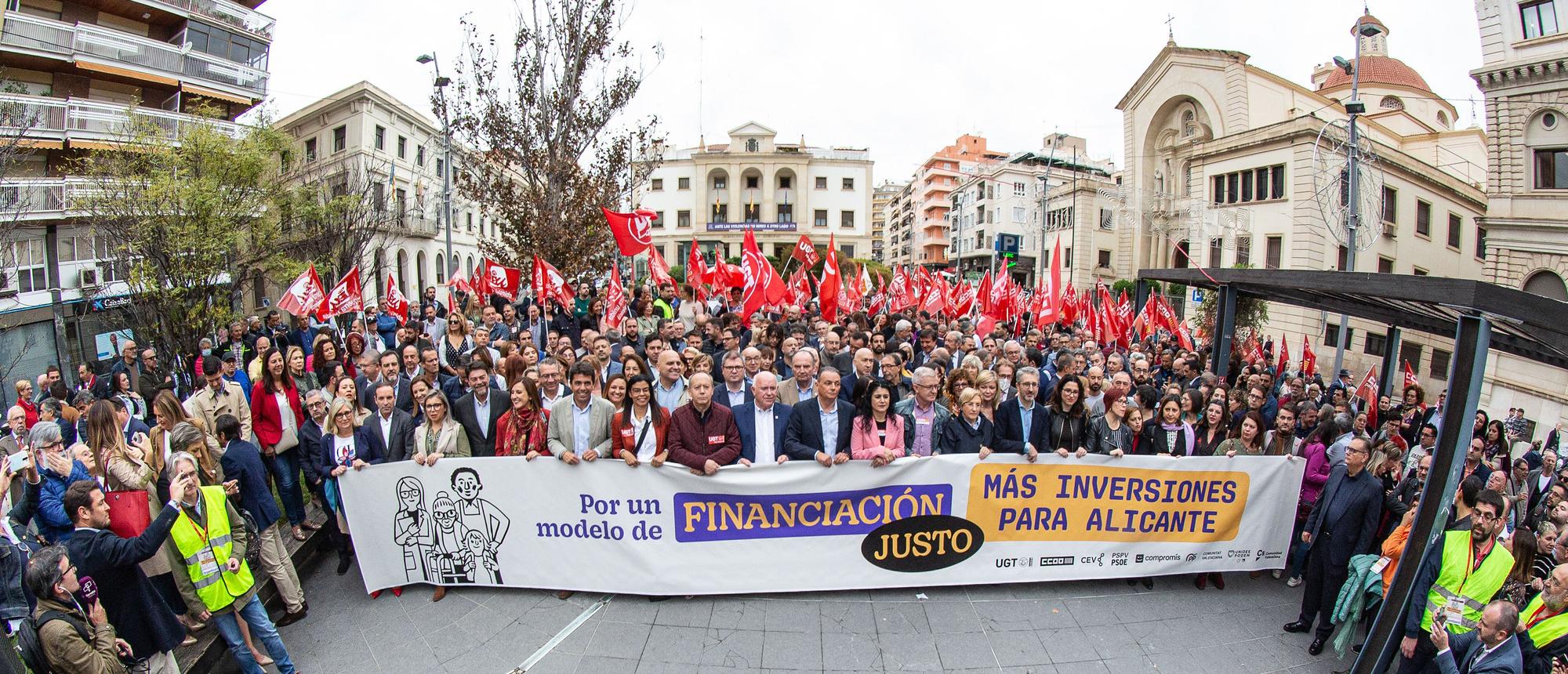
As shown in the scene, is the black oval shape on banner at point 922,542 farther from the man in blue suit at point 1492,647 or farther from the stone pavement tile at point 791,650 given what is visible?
the man in blue suit at point 1492,647

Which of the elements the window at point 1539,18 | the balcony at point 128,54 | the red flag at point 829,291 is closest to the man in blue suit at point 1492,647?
the red flag at point 829,291

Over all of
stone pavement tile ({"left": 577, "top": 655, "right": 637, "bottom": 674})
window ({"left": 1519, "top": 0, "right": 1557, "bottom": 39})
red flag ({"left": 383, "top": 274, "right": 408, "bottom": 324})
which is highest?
window ({"left": 1519, "top": 0, "right": 1557, "bottom": 39})

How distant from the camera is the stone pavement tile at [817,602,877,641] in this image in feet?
17.6

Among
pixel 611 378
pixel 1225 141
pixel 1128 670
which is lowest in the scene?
pixel 1128 670

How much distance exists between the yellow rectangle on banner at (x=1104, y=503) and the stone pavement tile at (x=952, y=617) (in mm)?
584

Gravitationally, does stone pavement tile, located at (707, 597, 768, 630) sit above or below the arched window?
below

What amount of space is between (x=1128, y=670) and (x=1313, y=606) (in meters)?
1.78

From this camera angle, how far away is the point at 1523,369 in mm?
19219

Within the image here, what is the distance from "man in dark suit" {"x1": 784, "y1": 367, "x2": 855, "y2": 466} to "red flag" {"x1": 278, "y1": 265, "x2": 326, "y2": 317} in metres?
8.01

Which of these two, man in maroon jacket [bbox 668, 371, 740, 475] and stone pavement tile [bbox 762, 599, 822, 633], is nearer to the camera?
stone pavement tile [bbox 762, 599, 822, 633]

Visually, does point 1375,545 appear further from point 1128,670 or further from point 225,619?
point 225,619

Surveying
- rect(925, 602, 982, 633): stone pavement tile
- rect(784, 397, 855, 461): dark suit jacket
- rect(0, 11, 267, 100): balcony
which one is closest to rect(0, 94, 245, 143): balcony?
rect(0, 11, 267, 100): balcony

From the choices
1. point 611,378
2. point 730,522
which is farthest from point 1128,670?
point 611,378

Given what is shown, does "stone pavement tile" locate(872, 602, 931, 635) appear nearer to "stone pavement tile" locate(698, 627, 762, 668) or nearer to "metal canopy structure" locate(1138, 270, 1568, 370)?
"stone pavement tile" locate(698, 627, 762, 668)
